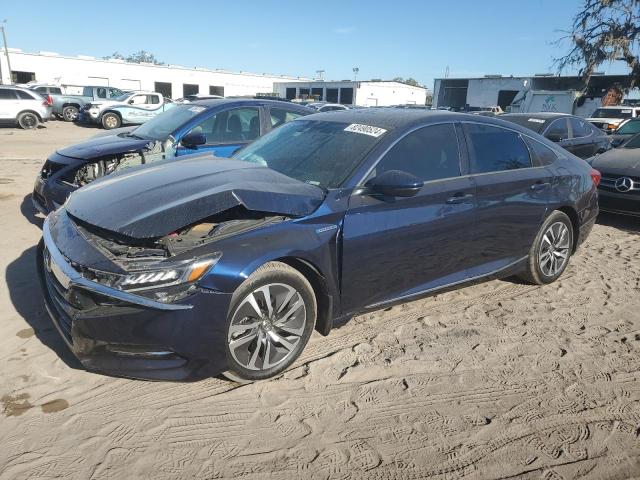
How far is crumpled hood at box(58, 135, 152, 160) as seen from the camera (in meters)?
5.86

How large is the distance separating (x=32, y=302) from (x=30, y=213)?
3.10m

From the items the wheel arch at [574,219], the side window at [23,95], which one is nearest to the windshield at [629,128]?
the wheel arch at [574,219]

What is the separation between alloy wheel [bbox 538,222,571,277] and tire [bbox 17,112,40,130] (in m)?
20.8

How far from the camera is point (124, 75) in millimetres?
52250

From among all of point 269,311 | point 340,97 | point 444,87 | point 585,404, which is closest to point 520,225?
point 585,404

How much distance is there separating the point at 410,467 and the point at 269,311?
1182mm

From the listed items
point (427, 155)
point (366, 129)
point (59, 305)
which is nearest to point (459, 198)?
point (427, 155)

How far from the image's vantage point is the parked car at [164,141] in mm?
5797

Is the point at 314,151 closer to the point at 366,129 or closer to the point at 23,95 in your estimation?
the point at 366,129

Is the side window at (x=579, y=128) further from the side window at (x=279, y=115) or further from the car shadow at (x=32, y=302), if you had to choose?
the car shadow at (x=32, y=302)

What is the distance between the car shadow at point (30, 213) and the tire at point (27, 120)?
49.0ft

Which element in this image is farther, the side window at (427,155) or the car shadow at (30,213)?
the car shadow at (30,213)

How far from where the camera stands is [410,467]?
8.13 ft

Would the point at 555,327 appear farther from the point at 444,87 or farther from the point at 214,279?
the point at 444,87
